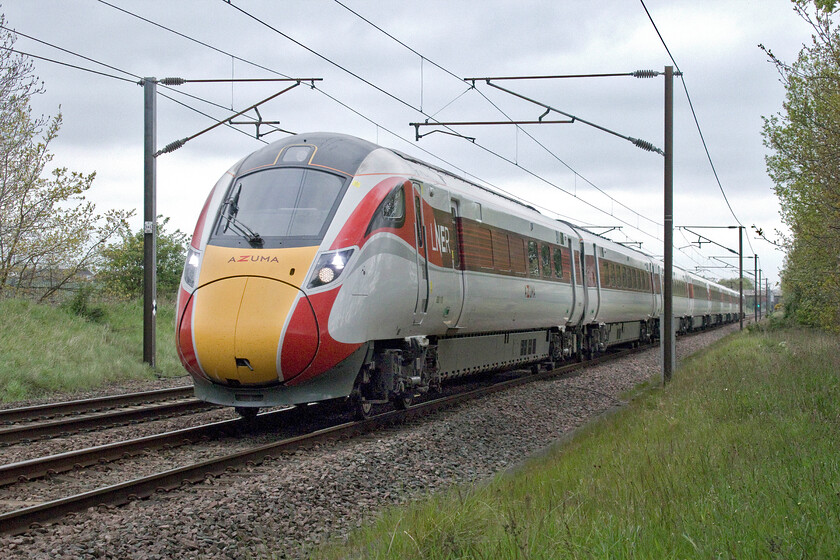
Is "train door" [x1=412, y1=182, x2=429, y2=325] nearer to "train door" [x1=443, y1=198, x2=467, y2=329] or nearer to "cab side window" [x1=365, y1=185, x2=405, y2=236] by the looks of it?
"cab side window" [x1=365, y1=185, x2=405, y2=236]

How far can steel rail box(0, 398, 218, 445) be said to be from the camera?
889 cm

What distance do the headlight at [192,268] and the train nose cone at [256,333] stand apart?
0.57 meters

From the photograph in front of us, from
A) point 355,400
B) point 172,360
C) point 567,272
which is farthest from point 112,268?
point 355,400

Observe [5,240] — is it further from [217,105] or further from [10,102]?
[217,105]

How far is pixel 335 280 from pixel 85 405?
5189 millimetres

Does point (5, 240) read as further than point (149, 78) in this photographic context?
Yes

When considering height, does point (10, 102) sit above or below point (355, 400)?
above

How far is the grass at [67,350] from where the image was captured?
1366 cm

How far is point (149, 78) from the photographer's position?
1666 centimetres

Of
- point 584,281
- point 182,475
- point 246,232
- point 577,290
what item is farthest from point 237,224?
point 584,281

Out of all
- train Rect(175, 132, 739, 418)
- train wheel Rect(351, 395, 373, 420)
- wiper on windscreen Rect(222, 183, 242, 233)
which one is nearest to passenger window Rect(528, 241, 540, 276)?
train Rect(175, 132, 739, 418)

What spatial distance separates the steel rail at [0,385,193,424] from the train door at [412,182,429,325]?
5.10 metres

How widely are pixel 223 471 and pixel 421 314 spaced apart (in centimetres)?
377

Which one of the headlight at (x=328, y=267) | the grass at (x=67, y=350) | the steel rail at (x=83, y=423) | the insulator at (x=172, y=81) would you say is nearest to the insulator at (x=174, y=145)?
the insulator at (x=172, y=81)
